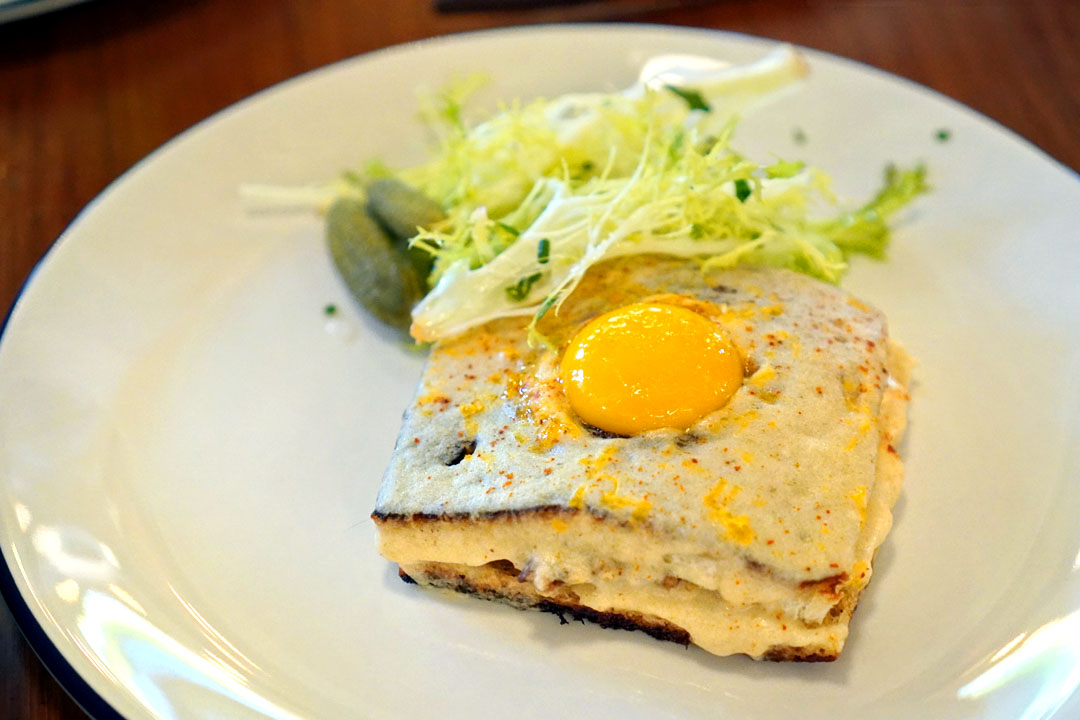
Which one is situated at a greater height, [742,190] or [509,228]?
[742,190]

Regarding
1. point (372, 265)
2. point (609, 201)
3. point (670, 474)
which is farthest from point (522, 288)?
point (670, 474)

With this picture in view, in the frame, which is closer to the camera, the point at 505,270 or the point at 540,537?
the point at 540,537

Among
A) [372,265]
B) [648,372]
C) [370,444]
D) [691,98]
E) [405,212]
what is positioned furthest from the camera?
[691,98]

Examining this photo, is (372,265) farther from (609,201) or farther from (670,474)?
(670,474)

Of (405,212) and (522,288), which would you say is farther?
(405,212)

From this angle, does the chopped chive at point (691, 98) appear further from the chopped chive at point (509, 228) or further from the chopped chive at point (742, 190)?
the chopped chive at point (509, 228)

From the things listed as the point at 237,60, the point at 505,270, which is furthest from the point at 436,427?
the point at 237,60

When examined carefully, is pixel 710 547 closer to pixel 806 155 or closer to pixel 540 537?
pixel 540 537

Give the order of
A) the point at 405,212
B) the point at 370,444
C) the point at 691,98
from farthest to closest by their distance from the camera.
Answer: the point at 691,98, the point at 405,212, the point at 370,444

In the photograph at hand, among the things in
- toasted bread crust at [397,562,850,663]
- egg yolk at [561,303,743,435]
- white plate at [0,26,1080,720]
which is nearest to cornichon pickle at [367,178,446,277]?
white plate at [0,26,1080,720]
